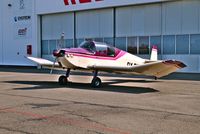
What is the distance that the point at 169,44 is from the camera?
96.9ft

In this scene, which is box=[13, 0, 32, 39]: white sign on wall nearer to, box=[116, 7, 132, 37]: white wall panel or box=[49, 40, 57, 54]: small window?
box=[49, 40, 57, 54]: small window

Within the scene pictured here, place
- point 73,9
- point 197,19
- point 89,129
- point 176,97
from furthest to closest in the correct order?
point 73,9
point 197,19
point 176,97
point 89,129

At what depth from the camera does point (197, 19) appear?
2764 cm

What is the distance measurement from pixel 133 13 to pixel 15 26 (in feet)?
52.8

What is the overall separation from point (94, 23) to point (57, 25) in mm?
5180

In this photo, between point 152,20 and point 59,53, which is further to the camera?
point 152,20

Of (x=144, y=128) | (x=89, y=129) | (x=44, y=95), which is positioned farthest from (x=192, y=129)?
(x=44, y=95)

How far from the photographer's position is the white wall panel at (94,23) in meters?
33.3

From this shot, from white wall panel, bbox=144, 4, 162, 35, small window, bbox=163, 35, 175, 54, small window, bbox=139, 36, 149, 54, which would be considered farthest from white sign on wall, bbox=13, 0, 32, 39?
small window, bbox=163, 35, 175, 54

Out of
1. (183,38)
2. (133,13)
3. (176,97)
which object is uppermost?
(133,13)

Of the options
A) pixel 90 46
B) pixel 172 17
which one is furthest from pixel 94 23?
A: pixel 90 46

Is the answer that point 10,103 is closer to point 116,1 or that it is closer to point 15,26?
point 116,1

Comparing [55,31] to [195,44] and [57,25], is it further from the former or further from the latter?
[195,44]

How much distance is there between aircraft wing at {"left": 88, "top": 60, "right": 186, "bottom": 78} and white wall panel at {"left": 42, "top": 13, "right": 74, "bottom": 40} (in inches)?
766
